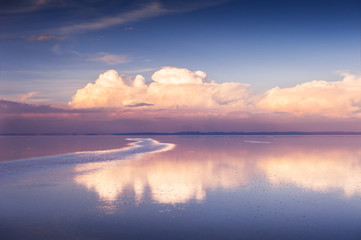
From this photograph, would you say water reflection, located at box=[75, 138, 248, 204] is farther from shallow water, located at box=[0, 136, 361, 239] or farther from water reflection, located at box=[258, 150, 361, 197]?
water reflection, located at box=[258, 150, 361, 197]

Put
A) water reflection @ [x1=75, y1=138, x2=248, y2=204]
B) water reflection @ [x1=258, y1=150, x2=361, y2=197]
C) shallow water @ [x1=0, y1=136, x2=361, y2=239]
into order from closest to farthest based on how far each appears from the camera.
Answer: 1. shallow water @ [x1=0, y1=136, x2=361, y2=239]
2. water reflection @ [x1=75, y1=138, x2=248, y2=204]
3. water reflection @ [x1=258, y1=150, x2=361, y2=197]

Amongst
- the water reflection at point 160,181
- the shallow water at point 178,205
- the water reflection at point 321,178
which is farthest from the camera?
the water reflection at point 321,178

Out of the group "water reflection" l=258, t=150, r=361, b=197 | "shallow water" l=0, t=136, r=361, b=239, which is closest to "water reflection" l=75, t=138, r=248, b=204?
"shallow water" l=0, t=136, r=361, b=239

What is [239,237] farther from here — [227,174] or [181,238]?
[227,174]

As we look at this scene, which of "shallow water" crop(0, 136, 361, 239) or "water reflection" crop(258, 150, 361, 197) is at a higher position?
"shallow water" crop(0, 136, 361, 239)

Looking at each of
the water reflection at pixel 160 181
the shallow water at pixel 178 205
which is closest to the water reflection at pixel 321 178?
the shallow water at pixel 178 205

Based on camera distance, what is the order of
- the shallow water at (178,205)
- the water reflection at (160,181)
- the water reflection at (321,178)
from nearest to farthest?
1. the shallow water at (178,205)
2. the water reflection at (160,181)
3. the water reflection at (321,178)

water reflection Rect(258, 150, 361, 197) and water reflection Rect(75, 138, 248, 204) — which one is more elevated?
water reflection Rect(75, 138, 248, 204)

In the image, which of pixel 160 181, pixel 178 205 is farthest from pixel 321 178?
pixel 178 205

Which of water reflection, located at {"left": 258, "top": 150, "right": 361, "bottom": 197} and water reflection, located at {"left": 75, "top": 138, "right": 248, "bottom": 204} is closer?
water reflection, located at {"left": 75, "top": 138, "right": 248, "bottom": 204}

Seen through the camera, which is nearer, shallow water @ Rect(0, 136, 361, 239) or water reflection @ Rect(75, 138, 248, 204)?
shallow water @ Rect(0, 136, 361, 239)

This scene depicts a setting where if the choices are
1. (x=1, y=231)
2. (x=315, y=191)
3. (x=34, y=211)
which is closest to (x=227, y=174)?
(x=315, y=191)

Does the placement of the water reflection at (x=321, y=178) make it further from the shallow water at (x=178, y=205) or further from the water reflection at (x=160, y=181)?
the water reflection at (x=160, y=181)

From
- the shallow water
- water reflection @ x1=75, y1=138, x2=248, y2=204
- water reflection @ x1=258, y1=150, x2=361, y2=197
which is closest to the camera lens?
the shallow water
